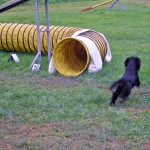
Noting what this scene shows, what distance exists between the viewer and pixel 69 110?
7211 mm

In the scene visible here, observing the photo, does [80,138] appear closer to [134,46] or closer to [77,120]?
[77,120]

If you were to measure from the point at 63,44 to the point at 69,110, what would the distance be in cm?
333

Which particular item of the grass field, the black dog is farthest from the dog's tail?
the grass field

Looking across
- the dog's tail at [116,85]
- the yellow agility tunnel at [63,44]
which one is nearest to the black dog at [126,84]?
the dog's tail at [116,85]

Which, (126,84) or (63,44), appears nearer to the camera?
(126,84)

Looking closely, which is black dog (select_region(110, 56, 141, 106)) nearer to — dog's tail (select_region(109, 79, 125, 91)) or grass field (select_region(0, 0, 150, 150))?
dog's tail (select_region(109, 79, 125, 91))

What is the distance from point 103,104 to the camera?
297 inches

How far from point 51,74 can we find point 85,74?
69 centimetres

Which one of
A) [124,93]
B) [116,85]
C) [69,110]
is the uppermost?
[116,85]

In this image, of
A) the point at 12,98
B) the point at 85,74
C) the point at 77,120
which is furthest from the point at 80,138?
the point at 85,74

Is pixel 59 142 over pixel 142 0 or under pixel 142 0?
over

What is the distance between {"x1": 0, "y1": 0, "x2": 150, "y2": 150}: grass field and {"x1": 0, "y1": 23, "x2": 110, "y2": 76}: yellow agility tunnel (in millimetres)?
258

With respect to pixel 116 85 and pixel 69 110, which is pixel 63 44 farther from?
pixel 69 110

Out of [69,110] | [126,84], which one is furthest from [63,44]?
[69,110]
